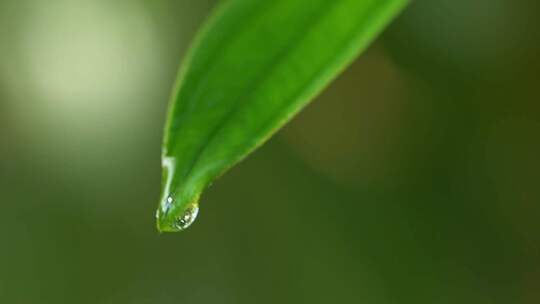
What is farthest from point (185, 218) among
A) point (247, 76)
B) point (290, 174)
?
point (290, 174)

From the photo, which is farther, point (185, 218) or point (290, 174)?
point (290, 174)

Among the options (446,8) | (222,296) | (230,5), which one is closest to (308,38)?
(230,5)

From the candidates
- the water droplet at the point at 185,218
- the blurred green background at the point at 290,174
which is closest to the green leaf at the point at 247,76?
the water droplet at the point at 185,218

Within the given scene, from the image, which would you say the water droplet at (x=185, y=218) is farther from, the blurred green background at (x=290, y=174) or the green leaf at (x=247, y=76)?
the blurred green background at (x=290, y=174)

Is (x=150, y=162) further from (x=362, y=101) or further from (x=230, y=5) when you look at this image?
(x=230, y=5)

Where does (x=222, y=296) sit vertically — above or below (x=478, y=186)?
below

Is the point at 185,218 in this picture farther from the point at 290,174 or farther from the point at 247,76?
the point at 290,174
